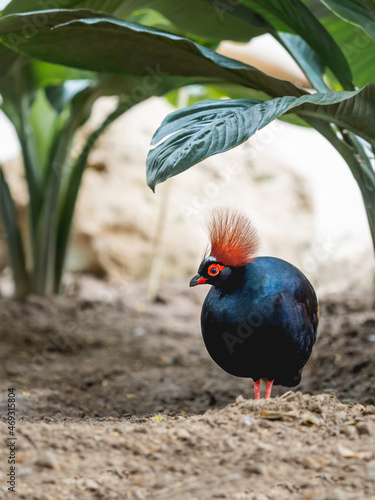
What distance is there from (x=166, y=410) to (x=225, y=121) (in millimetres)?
1075

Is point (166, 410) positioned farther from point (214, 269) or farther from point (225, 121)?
point (225, 121)

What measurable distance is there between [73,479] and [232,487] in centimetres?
28

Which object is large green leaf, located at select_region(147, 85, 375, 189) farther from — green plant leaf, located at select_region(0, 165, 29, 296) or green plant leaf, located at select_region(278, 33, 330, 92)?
green plant leaf, located at select_region(0, 165, 29, 296)

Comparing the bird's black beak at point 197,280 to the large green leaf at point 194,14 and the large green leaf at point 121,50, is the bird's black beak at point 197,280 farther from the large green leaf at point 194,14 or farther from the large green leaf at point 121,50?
the large green leaf at point 194,14

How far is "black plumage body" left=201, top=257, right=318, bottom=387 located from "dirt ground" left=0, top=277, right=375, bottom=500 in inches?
4.1

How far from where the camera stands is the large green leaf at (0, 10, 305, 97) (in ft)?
5.35

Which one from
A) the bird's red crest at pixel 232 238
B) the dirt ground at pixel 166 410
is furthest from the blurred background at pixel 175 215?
the bird's red crest at pixel 232 238

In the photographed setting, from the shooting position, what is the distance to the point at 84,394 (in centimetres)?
212

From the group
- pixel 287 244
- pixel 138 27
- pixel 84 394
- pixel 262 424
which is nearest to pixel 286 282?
pixel 262 424

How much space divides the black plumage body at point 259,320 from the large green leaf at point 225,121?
31cm

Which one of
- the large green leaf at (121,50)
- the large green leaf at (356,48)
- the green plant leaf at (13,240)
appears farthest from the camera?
the green plant leaf at (13,240)

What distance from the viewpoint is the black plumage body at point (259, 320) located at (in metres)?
1.31

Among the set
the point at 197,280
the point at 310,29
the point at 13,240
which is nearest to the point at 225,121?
the point at 197,280

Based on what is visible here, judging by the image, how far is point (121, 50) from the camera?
1884 millimetres
